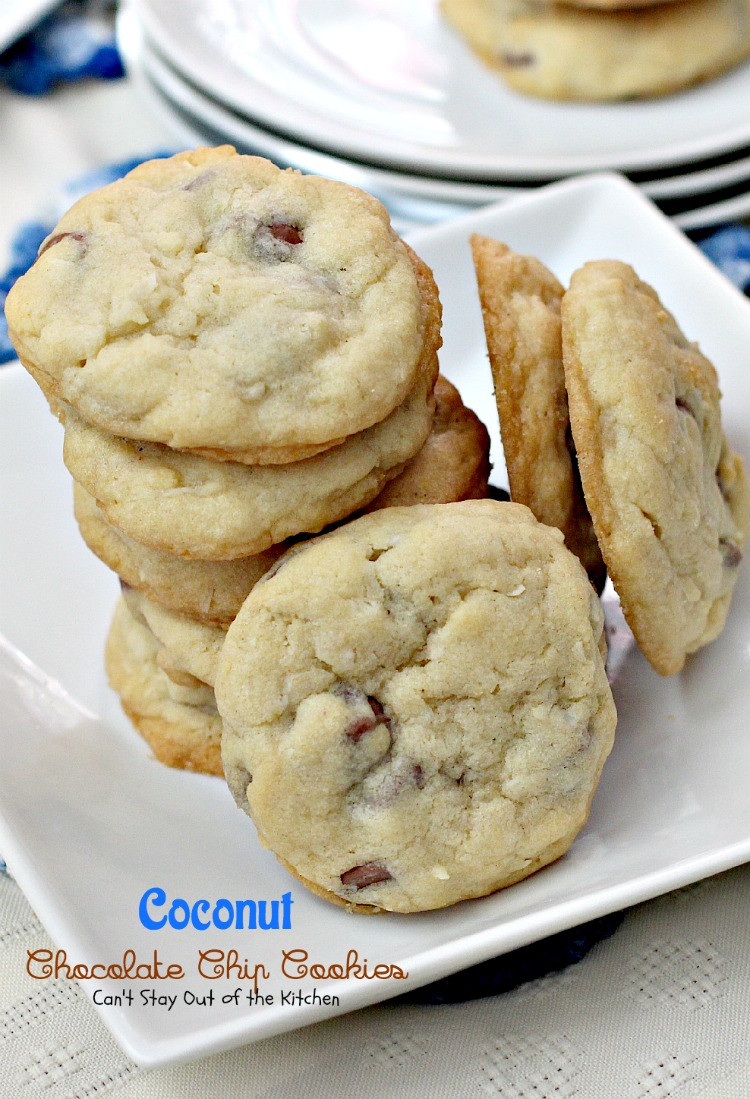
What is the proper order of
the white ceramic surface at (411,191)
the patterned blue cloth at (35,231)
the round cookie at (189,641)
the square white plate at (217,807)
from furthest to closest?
1. the white ceramic surface at (411,191)
2. the patterned blue cloth at (35,231)
3. the round cookie at (189,641)
4. the square white plate at (217,807)

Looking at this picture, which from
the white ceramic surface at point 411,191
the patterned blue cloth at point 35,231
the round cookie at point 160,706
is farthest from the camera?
the white ceramic surface at point 411,191

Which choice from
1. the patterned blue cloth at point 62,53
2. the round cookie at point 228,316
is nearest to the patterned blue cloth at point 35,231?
the patterned blue cloth at point 62,53

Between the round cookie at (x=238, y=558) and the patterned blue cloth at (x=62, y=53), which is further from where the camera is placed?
the patterned blue cloth at (x=62, y=53)

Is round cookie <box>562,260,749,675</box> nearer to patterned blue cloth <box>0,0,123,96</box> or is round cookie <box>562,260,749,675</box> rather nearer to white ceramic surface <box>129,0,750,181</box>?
white ceramic surface <box>129,0,750,181</box>

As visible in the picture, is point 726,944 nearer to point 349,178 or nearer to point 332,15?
point 349,178

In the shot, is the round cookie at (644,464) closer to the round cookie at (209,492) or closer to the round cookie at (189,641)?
the round cookie at (209,492)

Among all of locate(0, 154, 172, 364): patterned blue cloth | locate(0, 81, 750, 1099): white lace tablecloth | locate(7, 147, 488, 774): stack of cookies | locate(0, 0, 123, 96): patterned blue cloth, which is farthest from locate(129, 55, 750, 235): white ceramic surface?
locate(0, 81, 750, 1099): white lace tablecloth
